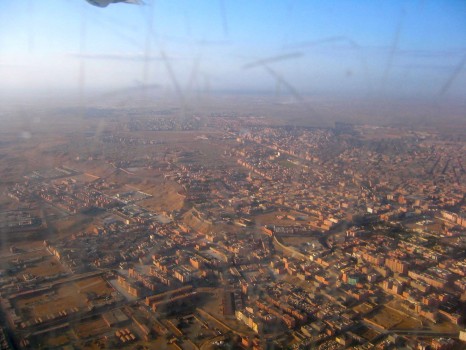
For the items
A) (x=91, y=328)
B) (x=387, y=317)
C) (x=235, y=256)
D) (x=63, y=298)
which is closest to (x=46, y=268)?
(x=63, y=298)

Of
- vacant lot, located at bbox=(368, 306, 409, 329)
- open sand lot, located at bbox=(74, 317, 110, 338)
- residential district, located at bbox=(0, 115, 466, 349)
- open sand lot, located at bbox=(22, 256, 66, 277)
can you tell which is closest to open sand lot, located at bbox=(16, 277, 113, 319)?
residential district, located at bbox=(0, 115, 466, 349)

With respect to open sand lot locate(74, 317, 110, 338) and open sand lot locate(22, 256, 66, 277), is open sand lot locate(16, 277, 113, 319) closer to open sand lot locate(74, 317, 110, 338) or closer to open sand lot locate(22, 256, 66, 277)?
open sand lot locate(74, 317, 110, 338)

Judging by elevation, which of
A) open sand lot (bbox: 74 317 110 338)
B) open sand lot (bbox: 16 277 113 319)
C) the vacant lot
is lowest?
open sand lot (bbox: 16 277 113 319)

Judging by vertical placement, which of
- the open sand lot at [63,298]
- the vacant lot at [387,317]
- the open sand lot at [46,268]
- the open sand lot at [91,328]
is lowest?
the open sand lot at [46,268]

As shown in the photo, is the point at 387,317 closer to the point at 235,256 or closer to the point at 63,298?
the point at 235,256

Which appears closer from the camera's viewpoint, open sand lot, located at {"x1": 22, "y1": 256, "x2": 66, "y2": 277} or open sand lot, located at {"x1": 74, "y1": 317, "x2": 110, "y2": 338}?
open sand lot, located at {"x1": 74, "y1": 317, "x2": 110, "y2": 338}

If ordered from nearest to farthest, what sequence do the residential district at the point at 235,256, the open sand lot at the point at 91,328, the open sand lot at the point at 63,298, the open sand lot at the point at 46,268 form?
1. the open sand lot at the point at 91,328
2. the residential district at the point at 235,256
3. the open sand lot at the point at 63,298
4. the open sand lot at the point at 46,268

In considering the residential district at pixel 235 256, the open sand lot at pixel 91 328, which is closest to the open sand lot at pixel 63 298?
the residential district at pixel 235 256

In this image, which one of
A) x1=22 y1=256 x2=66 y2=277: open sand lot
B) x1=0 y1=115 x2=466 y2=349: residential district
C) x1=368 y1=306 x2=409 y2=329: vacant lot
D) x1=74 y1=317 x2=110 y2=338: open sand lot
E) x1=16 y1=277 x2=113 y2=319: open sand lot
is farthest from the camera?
x1=22 y1=256 x2=66 y2=277: open sand lot

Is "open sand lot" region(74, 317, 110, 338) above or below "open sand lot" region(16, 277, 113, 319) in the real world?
above

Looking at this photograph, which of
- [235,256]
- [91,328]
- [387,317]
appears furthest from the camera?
[235,256]

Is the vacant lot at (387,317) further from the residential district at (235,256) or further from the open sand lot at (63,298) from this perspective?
the open sand lot at (63,298)

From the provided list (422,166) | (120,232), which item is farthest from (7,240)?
(422,166)
